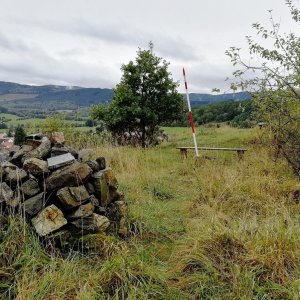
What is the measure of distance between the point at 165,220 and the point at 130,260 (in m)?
1.76

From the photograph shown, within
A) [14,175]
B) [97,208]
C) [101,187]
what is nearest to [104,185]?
[101,187]

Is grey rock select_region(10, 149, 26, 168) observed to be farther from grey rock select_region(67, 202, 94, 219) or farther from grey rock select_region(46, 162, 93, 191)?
grey rock select_region(67, 202, 94, 219)

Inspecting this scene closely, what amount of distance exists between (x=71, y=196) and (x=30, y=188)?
19.3 inches

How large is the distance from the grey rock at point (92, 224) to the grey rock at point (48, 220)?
0.60ft

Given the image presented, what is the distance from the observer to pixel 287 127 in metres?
6.97

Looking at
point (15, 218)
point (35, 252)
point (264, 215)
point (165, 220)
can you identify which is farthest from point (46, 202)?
point (264, 215)

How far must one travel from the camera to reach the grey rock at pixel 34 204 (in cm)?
383

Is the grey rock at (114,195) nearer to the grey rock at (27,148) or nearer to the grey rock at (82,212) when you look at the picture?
the grey rock at (82,212)

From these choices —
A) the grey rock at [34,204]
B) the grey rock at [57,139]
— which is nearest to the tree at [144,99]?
the grey rock at [57,139]

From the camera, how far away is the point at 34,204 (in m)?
3.88

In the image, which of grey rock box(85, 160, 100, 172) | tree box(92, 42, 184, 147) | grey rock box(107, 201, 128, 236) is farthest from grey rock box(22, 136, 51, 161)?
tree box(92, 42, 184, 147)

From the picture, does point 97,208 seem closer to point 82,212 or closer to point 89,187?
point 89,187

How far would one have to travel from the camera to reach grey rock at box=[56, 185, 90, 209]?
3955 mm

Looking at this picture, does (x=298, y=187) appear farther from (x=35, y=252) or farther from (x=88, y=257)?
(x=35, y=252)
